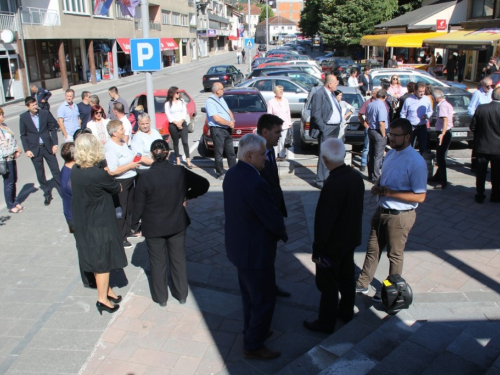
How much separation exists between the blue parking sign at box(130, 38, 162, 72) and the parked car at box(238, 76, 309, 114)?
30.0ft

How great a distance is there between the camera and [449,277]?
527 centimetres

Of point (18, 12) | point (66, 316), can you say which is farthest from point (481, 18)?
point (66, 316)

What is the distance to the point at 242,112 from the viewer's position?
38.4 feet

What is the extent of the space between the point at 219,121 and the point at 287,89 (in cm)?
917

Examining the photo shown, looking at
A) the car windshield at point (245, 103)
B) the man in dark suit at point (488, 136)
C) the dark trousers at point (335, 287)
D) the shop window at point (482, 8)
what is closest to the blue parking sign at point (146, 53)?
the car windshield at point (245, 103)

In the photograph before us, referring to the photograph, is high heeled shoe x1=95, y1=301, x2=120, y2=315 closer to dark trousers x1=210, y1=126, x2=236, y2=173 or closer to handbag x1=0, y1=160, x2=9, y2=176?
handbag x1=0, y1=160, x2=9, y2=176

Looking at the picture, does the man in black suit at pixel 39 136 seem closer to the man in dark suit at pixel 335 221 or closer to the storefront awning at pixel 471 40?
the man in dark suit at pixel 335 221

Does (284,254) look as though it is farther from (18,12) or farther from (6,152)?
(18,12)

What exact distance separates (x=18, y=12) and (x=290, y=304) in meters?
26.3

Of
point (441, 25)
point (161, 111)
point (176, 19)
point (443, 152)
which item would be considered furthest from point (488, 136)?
point (176, 19)

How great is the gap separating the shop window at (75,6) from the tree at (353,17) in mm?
23864

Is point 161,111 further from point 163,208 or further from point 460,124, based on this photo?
point 163,208

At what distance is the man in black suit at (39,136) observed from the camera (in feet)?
26.0

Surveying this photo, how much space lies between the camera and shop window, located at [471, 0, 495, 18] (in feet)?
91.6
